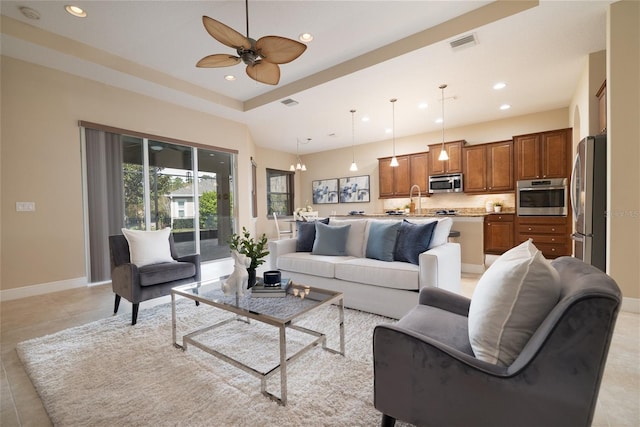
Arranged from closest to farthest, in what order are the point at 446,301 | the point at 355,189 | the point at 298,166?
the point at 446,301, the point at 298,166, the point at 355,189

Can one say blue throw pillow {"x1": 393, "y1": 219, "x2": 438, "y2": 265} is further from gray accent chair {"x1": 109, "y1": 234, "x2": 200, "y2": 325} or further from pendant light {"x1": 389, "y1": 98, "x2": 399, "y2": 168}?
pendant light {"x1": 389, "y1": 98, "x2": 399, "y2": 168}

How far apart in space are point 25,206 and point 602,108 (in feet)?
22.9

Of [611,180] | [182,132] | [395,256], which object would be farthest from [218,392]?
[182,132]

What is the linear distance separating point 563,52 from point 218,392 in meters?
4.92

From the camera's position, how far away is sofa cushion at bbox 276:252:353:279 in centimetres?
A: 295

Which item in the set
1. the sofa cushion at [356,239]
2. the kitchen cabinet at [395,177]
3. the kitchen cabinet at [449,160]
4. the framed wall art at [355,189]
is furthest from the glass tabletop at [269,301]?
the framed wall art at [355,189]

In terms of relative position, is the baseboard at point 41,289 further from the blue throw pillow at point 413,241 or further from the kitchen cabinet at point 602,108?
the kitchen cabinet at point 602,108

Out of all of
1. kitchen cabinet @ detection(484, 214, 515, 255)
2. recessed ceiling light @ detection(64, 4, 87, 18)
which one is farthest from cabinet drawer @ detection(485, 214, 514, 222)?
recessed ceiling light @ detection(64, 4, 87, 18)

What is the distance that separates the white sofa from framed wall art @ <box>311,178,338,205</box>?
207 inches

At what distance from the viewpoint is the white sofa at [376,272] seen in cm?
242

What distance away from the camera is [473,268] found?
4289mm

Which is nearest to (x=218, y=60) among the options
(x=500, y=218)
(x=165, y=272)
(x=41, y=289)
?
(x=165, y=272)

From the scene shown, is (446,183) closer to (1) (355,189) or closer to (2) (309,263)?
(1) (355,189)

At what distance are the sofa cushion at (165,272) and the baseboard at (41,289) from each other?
6.50ft
